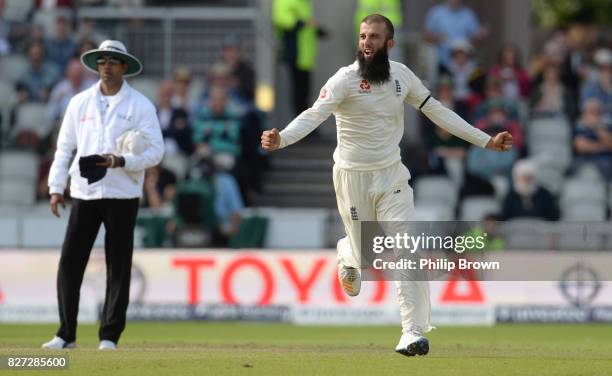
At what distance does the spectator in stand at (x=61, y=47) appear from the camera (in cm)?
2425

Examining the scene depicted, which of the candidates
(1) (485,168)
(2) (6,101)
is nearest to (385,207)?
(1) (485,168)

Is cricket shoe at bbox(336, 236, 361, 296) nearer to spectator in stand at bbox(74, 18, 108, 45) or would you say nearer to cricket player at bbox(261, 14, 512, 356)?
cricket player at bbox(261, 14, 512, 356)

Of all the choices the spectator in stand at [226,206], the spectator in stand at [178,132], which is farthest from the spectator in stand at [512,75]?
the spectator in stand at [226,206]

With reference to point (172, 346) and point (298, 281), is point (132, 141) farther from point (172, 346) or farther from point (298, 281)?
point (298, 281)

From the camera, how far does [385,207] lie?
12172mm

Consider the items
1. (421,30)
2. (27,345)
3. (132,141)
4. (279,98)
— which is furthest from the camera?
(421,30)

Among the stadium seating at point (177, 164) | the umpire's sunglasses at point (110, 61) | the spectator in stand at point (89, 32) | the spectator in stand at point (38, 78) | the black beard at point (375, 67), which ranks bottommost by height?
the stadium seating at point (177, 164)

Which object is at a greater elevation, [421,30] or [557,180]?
[421,30]

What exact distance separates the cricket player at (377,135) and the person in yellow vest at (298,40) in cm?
1211

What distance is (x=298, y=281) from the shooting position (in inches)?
800

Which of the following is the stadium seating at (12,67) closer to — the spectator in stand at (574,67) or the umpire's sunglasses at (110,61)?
the spectator in stand at (574,67)

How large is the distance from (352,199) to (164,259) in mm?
8396

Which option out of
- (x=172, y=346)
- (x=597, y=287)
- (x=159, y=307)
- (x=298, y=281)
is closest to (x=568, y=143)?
(x=597, y=287)

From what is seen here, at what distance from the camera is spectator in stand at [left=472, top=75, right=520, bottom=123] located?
23109 mm
